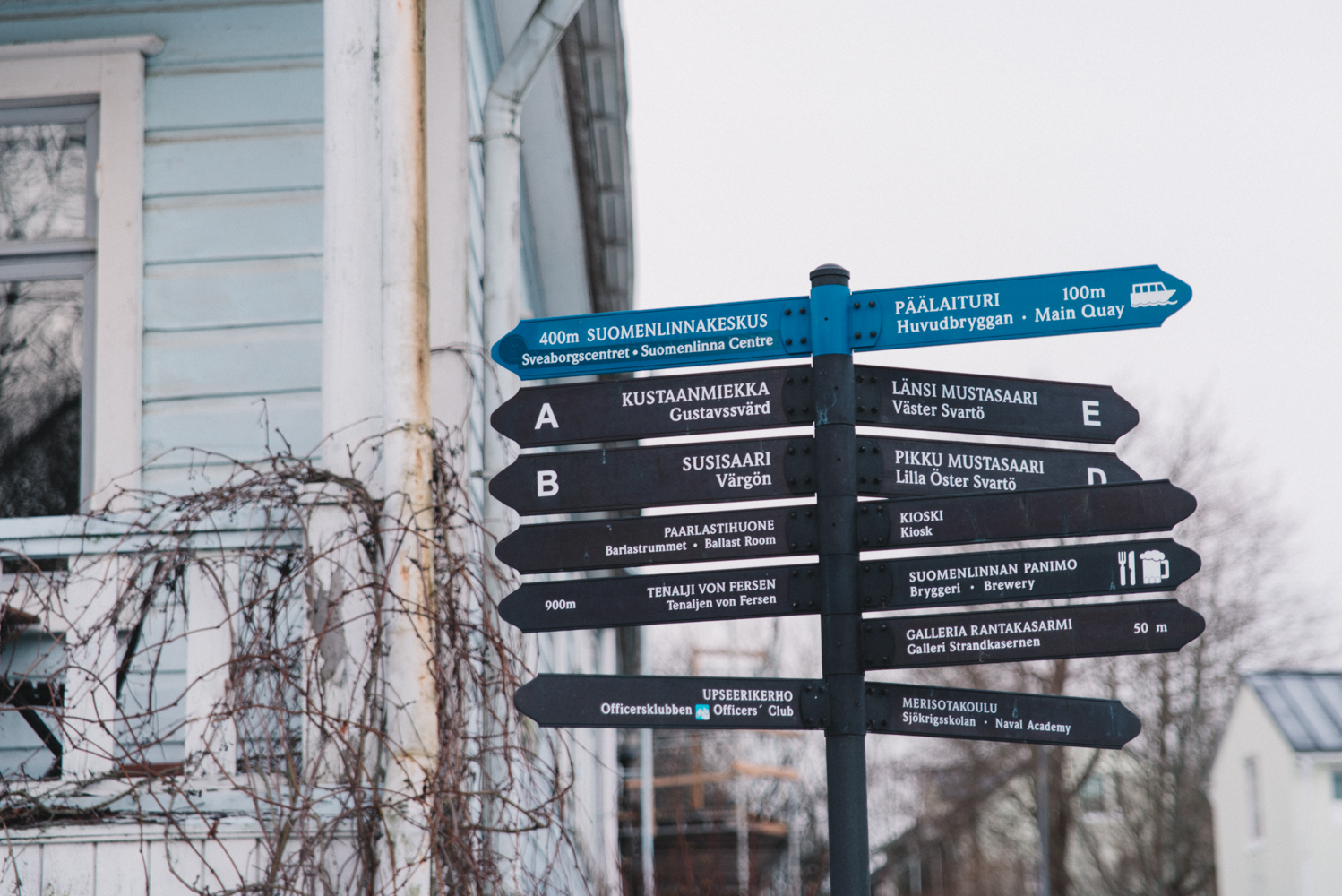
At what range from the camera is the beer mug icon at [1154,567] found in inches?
126

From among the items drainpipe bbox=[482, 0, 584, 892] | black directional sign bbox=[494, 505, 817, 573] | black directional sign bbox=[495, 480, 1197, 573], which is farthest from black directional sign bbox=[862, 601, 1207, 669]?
drainpipe bbox=[482, 0, 584, 892]

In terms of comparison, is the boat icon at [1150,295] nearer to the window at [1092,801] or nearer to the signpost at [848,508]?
the signpost at [848,508]

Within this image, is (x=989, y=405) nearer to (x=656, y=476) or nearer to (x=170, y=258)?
(x=656, y=476)

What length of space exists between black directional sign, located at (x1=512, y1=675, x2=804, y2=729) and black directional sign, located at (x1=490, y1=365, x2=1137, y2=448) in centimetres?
62

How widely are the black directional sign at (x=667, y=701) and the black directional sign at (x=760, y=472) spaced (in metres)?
0.44

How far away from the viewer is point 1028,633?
10.5 feet

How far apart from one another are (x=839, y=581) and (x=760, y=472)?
12.9 inches

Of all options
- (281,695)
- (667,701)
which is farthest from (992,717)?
(281,695)

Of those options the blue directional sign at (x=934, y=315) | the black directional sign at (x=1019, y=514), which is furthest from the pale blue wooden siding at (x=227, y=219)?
the black directional sign at (x=1019, y=514)

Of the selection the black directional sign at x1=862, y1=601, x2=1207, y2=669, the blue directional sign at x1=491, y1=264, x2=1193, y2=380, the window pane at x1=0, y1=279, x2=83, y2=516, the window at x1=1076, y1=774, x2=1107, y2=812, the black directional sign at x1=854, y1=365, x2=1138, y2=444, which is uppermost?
the window pane at x1=0, y1=279, x2=83, y2=516

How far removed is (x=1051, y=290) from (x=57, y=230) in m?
3.73

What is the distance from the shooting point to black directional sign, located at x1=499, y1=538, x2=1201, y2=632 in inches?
126

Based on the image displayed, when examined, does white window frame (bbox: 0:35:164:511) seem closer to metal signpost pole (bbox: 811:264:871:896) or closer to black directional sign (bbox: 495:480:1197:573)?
black directional sign (bbox: 495:480:1197:573)

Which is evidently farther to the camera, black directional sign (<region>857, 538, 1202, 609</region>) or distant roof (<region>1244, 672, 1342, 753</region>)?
distant roof (<region>1244, 672, 1342, 753</region>)
